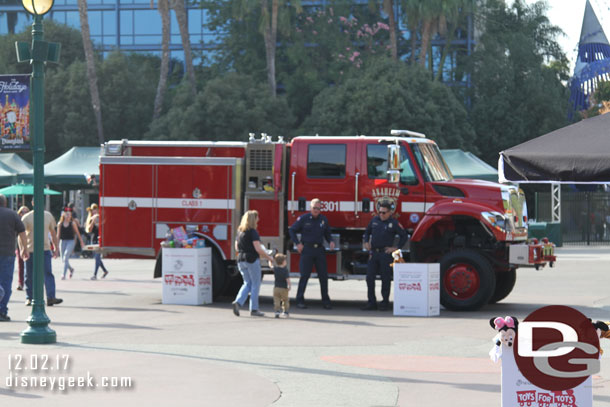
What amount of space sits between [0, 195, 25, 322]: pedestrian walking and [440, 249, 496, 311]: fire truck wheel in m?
6.85

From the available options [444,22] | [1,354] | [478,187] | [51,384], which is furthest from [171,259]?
[444,22]

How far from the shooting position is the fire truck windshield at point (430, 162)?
58.0 ft

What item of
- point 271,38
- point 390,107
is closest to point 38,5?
point 390,107

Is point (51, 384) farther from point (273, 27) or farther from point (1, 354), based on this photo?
point (273, 27)

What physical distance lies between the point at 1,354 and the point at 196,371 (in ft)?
8.04

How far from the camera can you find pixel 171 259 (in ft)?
59.1

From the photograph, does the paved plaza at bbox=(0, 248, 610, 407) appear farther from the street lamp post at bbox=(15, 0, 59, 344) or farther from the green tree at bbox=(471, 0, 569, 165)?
the green tree at bbox=(471, 0, 569, 165)

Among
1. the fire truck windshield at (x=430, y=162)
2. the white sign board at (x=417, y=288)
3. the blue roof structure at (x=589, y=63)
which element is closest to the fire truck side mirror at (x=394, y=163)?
the fire truck windshield at (x=430, y=162)

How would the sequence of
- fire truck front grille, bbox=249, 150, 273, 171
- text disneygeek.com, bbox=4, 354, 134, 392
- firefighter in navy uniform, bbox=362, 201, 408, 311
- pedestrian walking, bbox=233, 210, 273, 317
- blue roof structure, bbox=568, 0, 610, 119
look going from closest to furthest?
text disneygeek.com, bbox=4, 354, 134, 392, pedestrian walking, bbox=233, 210, 273, 317, firefighter in navy uniform, bbox=362, 201, 408, 311, fire truck front grille, bbox=249, 150, 273, 171, blue roof structure, bbox=568, 0, 610, 119

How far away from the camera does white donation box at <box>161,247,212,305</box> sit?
1794cm

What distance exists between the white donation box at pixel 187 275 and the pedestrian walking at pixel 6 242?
3.08m

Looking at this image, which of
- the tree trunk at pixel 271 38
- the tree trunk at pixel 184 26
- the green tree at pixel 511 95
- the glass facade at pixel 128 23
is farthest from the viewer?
the glass facade at pixel 128 23

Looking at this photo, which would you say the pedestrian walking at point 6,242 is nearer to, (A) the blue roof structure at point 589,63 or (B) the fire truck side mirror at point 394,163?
(B) the fire truck side mirror at point 394,163

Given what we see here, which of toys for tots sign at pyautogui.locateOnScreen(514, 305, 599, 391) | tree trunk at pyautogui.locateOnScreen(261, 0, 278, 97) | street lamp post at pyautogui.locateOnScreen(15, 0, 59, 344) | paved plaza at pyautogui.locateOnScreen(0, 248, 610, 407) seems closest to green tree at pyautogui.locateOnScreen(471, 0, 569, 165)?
tree trunk at pyautogui.locateOnScreen(261, 0, 278, 97)
